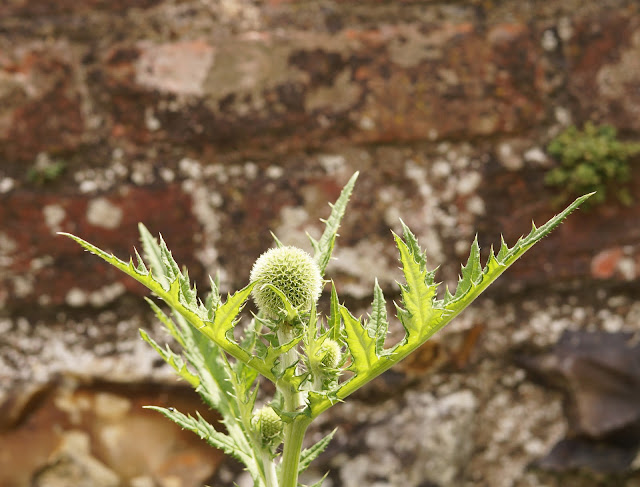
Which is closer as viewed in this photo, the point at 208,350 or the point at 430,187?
the point at 208,350

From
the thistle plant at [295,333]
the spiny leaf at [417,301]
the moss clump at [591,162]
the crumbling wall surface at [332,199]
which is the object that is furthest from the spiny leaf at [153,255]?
the moss clump at [591,162]

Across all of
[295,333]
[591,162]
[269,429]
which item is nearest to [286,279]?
[295,333]

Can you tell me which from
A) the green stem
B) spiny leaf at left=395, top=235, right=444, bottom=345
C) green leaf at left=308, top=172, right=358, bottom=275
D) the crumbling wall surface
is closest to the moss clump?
the crumbling wall surface

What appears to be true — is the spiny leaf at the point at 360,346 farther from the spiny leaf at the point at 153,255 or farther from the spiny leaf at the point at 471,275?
the spiny leaf at the point at 153,255

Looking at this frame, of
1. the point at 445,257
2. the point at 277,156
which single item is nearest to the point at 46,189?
the point at 277,156

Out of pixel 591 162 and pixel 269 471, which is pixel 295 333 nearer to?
→ pixel 269 471

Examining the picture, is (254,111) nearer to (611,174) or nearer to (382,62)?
(382,62)
